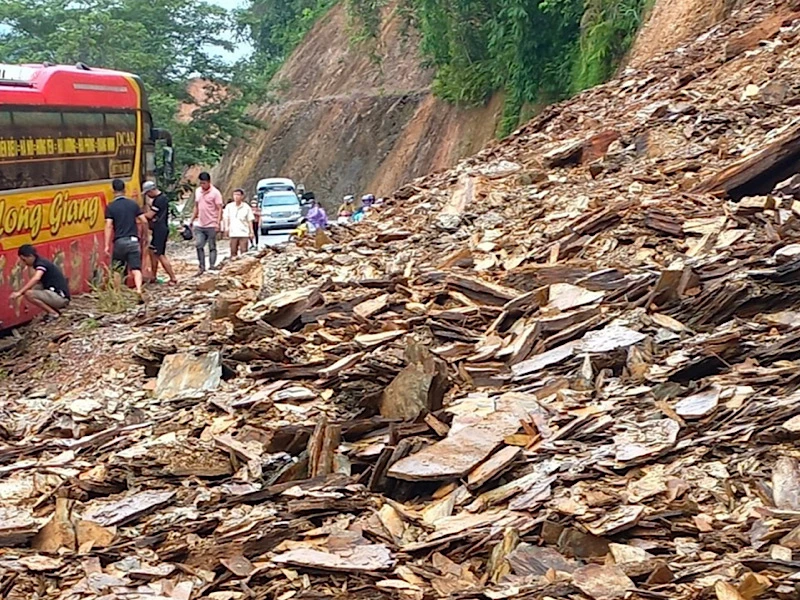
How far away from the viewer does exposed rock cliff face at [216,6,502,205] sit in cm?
3694

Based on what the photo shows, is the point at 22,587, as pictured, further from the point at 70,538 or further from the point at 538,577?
the point at 538,577

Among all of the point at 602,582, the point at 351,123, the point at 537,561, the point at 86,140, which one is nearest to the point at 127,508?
the point at 537,561

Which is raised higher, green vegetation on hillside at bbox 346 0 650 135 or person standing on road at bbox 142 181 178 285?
Answer: green vegetation on hillside at bbox 346 0 650 135

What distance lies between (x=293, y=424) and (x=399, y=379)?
79 centimetres

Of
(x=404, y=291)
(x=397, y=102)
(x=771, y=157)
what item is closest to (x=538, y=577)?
(x=404, y=291)

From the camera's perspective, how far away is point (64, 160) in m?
13.5

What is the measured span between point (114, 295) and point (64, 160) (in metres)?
1.99

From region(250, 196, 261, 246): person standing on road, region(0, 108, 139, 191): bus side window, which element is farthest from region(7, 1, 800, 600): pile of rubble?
region(250, 196, 261, 246): person standing on road

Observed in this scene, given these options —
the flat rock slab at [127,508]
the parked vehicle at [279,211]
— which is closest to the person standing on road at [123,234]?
the flat rock slab at [127,508]

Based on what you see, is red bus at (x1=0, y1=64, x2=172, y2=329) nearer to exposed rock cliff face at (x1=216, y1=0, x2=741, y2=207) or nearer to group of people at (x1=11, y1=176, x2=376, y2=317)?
group of people at (x1=11, y1=176, x2=376, y2=317)

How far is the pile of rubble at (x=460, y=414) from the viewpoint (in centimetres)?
516

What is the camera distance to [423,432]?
662 centimetres

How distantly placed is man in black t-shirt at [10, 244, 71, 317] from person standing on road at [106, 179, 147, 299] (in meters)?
0.97

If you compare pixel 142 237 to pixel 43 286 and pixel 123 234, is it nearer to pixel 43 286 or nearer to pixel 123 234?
pixel 123 234
